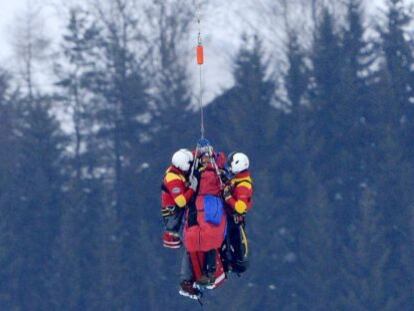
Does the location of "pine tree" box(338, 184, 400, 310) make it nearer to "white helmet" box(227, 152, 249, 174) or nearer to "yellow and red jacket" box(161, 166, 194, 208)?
"white helmet" box(227, 152, 249, 174)

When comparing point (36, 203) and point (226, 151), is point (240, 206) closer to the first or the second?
point (226, 151)

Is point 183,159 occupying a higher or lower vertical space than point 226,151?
lower

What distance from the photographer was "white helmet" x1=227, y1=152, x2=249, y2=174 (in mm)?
14906

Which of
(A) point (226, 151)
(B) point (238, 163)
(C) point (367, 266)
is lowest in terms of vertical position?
(C) point (367, 266)

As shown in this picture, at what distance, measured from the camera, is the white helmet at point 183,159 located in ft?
48.1

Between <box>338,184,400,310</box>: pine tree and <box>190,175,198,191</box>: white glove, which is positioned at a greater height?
<box>190,175,198,191</box>: white glove

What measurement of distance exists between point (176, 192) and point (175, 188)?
0.13 ft

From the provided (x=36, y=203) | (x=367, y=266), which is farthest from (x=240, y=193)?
(x=36, y=203)

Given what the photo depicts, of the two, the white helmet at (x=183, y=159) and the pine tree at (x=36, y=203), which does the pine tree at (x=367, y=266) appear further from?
the white helmet at (x=183, y=159)

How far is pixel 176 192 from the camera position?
1479 cm

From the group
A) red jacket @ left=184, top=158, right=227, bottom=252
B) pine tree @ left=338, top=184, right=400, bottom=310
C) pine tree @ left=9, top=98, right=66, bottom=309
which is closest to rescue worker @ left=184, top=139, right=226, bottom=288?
red jacket @ left=184, top=158, right=227, bottom=252

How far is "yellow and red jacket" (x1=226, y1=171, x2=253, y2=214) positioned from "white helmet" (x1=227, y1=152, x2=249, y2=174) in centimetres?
6

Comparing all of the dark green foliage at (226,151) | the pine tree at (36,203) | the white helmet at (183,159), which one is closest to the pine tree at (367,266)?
the dark green foliage at (226,151)

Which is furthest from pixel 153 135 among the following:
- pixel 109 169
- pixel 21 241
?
pixel 21 241
